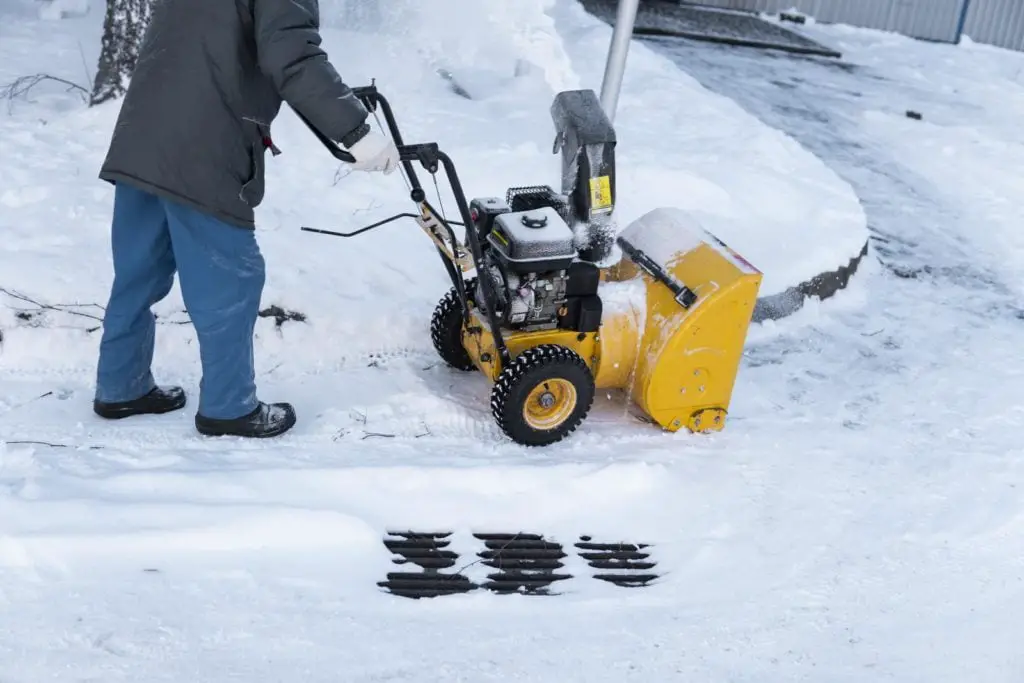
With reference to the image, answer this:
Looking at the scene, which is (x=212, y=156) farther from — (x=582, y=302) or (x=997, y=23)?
(x=997, y=23)

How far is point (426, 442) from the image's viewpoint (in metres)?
3.79

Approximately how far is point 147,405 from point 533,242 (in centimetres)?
150

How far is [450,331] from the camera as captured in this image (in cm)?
418

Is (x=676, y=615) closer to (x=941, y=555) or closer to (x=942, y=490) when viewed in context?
(x=941, y=555)

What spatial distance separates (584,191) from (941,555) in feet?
5.91

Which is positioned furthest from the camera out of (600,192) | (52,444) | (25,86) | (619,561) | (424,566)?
(25,86)

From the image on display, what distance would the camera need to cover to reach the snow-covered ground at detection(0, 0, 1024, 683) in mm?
2822

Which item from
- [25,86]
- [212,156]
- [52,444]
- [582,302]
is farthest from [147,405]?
[25,86]

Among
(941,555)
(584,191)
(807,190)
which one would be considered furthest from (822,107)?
(941,555)

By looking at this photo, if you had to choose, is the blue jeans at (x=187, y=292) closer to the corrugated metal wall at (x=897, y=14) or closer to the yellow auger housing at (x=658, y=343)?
the yellow auger housing at (x=658, y=343)

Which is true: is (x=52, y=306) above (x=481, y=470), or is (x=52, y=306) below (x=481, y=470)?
above

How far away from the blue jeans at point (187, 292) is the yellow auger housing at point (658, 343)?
2.92 feet

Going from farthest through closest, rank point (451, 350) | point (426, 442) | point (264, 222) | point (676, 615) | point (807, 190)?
point (807, 190) < point (264, 222) < point (451, 350) < point (426, 442) < point (676, 615)

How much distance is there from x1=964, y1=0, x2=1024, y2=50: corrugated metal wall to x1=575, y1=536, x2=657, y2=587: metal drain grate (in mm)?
12167
